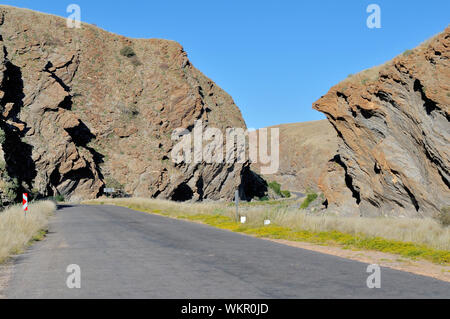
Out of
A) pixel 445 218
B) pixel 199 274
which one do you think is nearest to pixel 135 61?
pixel 445 218

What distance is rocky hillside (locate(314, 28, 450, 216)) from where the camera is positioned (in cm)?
2480

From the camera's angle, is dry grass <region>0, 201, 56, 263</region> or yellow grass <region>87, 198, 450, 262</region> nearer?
dry grass <region>0, 201, 56, 263</region>

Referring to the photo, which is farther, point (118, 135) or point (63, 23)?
point (63, 23)

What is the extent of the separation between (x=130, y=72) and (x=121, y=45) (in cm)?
893

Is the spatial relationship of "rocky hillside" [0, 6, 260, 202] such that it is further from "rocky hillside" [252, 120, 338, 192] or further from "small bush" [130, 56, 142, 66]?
"rocky hillside" [252, 120, 338, 192]

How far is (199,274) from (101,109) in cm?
7304

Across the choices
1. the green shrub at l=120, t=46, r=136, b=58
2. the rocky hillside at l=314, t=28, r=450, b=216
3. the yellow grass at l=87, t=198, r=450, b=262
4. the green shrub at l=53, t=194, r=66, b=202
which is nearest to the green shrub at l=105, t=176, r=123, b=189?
the green shrub at l=53, t=194, r=66, b=202

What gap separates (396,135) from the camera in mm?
29172

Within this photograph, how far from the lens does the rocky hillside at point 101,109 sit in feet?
214

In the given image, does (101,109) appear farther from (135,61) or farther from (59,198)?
(59,198)

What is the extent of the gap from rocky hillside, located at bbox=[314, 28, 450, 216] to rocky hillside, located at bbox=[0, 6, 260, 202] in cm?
4339
